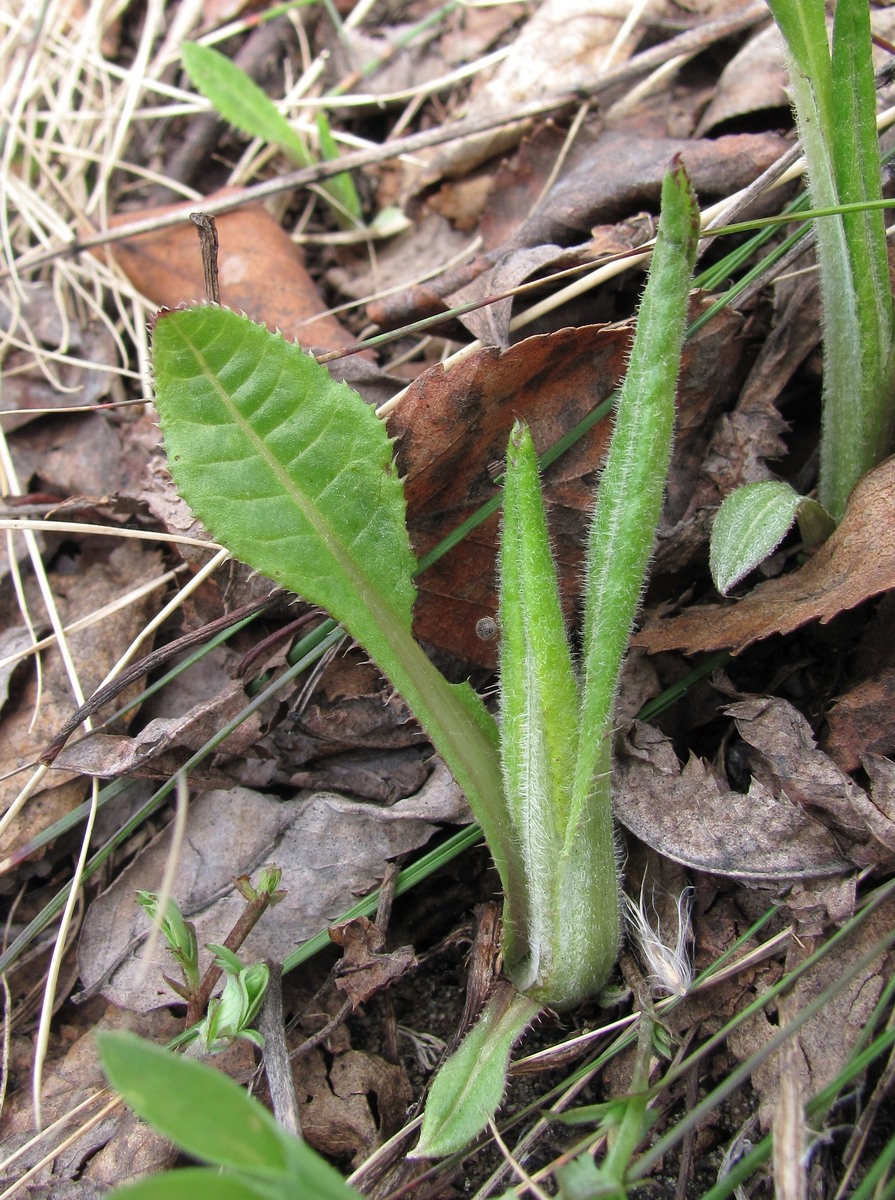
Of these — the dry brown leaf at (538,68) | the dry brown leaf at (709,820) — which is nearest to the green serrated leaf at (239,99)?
the dry brown leaf at (538,68)

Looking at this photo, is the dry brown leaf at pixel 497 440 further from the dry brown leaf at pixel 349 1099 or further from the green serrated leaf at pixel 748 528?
the dry brown leaf at pixel 349 1099

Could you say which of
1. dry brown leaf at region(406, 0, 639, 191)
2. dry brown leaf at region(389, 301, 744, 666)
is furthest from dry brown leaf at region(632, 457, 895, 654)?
dry brown leaf at region(406, 0, 639, 191)

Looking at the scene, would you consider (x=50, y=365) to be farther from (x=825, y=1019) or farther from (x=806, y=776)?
(x=825, y=1019)

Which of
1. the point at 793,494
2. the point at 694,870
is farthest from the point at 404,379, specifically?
the point at 694,870

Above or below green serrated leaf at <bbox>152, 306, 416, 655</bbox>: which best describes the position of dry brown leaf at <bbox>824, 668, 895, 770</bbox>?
below

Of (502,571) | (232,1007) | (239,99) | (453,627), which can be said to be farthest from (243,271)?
(232,1007)

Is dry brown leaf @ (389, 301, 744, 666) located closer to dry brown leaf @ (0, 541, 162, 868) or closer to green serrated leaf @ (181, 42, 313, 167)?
dry brown leaf @ (0, 541, 162, 868)
